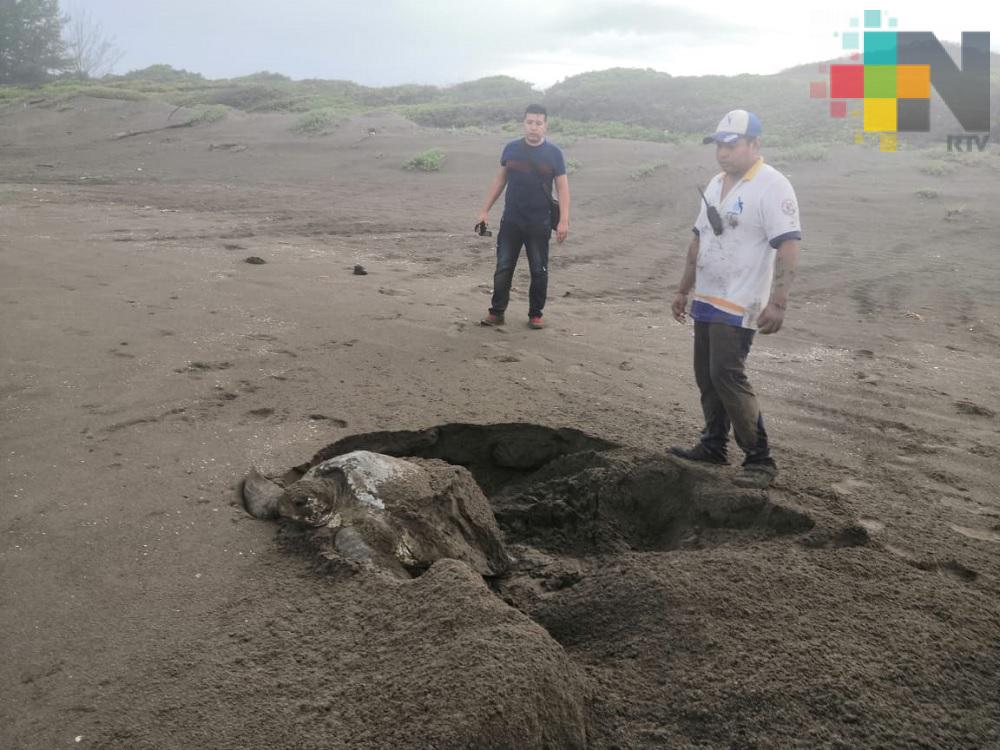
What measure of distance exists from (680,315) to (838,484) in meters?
1.18

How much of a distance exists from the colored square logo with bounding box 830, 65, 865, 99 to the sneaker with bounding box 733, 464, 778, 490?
25.3m

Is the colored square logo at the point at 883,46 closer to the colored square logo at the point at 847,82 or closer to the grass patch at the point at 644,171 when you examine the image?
the colored square logo at the point at 847,82

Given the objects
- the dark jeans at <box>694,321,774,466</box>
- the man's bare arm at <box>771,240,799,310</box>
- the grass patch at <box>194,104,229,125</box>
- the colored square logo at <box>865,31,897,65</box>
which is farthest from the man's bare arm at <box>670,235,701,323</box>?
the colored square logo at <box>865,31,897,65</box>

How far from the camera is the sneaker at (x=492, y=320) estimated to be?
6809mm

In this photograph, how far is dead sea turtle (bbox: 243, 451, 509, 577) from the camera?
3170 mm

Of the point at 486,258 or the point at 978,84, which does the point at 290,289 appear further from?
the point at 978,84

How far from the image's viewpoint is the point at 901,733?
2377 mm

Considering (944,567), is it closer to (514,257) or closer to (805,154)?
(514,257)

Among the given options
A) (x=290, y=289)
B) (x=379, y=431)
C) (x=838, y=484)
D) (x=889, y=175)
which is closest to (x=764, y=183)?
(x=838, y=484)

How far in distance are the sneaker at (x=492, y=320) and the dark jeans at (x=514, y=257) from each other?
29 mm

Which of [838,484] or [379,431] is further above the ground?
[379,431]

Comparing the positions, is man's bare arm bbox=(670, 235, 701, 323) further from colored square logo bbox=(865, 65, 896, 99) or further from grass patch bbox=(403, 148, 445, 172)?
colored square logo bbox=(865, 65, 896, 99)

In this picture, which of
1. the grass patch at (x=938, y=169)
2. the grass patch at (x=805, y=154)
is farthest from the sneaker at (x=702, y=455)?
the grass patch at (x=805, y=154)

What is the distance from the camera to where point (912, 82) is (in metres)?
24.7
